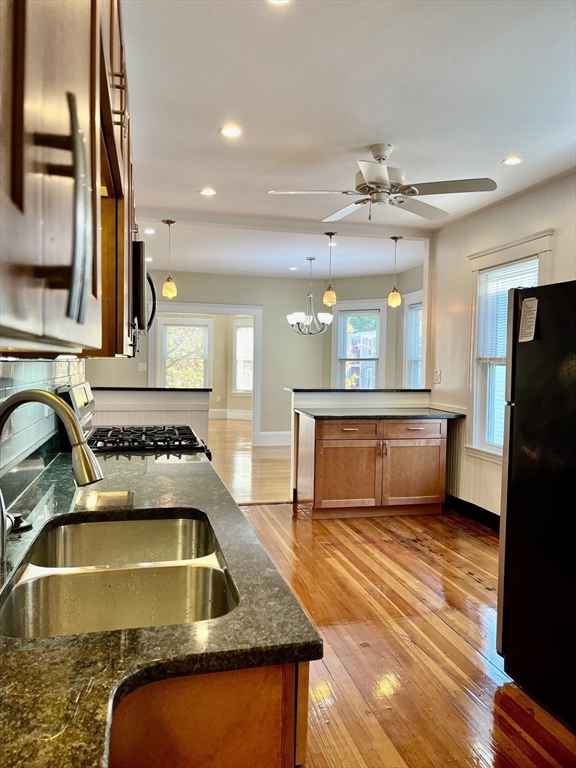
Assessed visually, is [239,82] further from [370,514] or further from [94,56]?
[370,514]

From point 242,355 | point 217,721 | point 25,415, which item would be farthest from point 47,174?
point 242,355

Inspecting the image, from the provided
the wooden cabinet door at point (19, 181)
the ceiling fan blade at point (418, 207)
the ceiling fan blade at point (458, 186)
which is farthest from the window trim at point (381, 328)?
the wooden cabinet door at point (19, 181)

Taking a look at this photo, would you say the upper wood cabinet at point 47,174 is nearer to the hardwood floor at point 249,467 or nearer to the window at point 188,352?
the hardwood floor at point 249,467

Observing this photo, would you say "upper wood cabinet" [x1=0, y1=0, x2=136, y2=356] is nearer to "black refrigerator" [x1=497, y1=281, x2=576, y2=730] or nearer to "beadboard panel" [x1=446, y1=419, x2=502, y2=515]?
"black refrigerator" [x1=497, y1=281, x2=576, y2=730]

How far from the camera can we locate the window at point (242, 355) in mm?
10852

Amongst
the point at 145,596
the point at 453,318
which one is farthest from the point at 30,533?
the point at 453,318

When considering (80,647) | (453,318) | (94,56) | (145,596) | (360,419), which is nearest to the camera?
(94,56)

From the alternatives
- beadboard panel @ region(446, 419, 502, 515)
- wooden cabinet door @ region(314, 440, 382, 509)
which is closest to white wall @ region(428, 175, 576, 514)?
beadboard panel @ region(446, 419, 502, 515)

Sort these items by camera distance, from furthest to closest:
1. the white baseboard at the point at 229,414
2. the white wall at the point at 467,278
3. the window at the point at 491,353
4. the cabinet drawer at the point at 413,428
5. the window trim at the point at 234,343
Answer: the white baseboard at the point at 229,414 < the window trim at the point at 234,343 < the cabinet drawer at the point at 413,428 < the window at the point at 491,353 < the white wall at the point at 467,278

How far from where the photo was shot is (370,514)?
14.8ft

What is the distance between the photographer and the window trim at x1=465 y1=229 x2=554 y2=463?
3.61m

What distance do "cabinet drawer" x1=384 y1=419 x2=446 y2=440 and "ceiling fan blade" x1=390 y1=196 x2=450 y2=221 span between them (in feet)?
5.69

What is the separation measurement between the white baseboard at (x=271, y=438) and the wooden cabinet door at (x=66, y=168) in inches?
301

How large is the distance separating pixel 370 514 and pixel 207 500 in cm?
308
